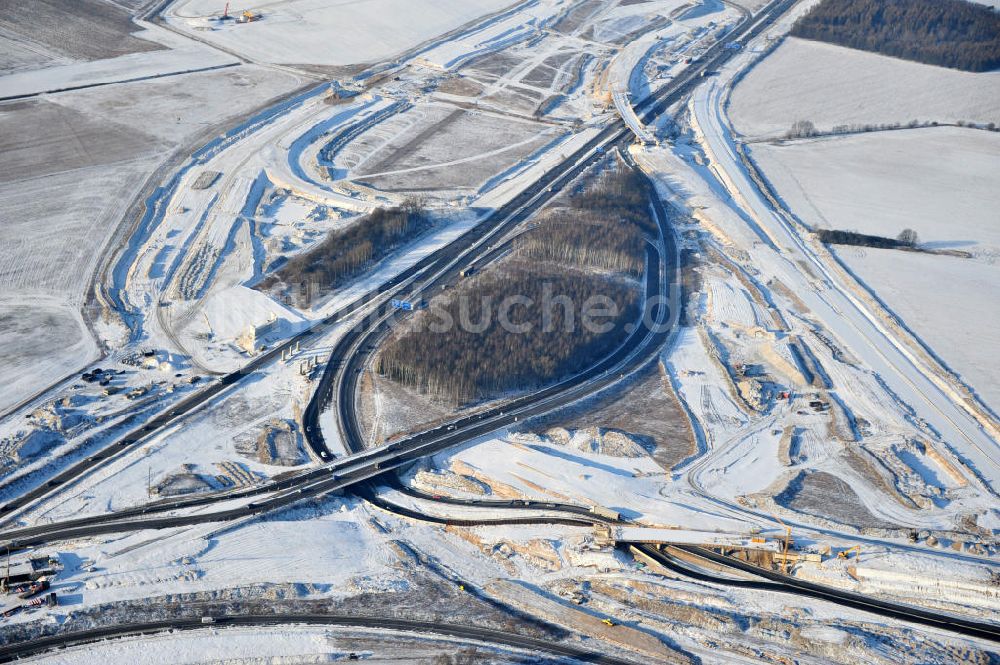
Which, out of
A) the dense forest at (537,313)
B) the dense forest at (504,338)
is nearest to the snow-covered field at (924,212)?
the dense forest at (537,313)

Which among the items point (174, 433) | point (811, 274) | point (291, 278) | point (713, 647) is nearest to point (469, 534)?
Result: point (713, 647)

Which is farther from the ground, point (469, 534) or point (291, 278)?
point (291, 278)

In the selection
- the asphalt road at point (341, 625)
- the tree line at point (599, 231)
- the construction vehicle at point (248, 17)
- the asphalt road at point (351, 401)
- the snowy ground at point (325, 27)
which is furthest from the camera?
the construction vehicle at point (248, 17)

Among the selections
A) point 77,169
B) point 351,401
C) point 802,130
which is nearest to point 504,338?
point 351,401

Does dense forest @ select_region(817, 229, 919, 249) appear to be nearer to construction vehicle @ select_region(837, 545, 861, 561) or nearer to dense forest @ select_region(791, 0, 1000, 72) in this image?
construction vehicle @ select_region(837, 545, 861, 561)

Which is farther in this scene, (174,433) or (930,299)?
(930,299)

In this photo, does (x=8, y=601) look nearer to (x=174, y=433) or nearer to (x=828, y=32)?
(x=174, y=433)

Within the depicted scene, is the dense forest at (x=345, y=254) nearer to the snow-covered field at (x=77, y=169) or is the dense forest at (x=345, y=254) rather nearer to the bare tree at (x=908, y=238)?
the snow-covered field at (x=77, y=169)
